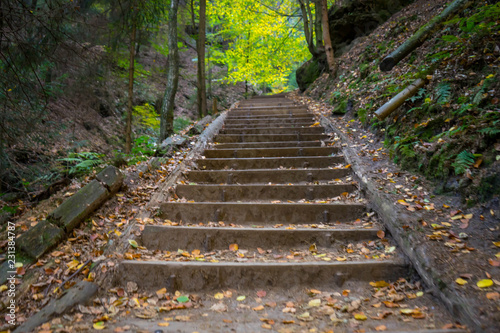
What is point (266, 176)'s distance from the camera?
16.1ft

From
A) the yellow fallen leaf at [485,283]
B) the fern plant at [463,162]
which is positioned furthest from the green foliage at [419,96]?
the yellow fallen leaf at [485,283]

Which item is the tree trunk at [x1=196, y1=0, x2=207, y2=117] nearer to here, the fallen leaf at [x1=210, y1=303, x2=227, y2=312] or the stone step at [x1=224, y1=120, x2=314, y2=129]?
the stone step at [x1=224, y1=120, x2=314, y2=129]

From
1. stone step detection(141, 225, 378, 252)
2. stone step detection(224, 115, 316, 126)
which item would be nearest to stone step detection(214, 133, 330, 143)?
stone step detection(224, 115, 316, 126)

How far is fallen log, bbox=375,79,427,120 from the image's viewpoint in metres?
5.20

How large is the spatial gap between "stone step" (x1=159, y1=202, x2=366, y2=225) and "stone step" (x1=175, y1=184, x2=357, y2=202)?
1.69ft

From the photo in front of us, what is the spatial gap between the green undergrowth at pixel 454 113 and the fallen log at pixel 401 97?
0.10 meters

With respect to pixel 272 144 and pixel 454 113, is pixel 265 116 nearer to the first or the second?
pixel 272 144

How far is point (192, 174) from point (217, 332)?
3.14 m

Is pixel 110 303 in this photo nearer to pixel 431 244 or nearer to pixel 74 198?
pixel 74 198

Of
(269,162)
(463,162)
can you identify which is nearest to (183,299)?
(269,162)

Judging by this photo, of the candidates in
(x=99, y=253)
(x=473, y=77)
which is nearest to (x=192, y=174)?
(x=99, y=253)

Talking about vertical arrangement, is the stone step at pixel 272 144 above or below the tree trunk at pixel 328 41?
below

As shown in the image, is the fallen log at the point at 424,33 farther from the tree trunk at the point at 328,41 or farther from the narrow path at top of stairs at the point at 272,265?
the tree trunk at the point at 328,41

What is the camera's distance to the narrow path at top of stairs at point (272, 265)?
229 cm
